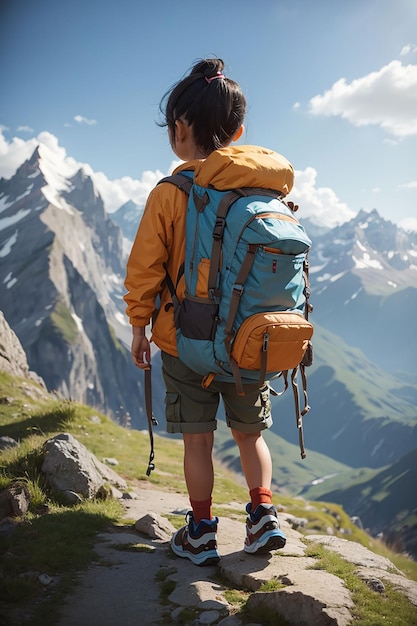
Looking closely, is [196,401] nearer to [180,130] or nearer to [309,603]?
[309,603]

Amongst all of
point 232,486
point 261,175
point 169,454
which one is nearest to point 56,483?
point 261,175

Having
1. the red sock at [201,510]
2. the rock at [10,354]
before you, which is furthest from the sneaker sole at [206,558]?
the rock at [10,354]

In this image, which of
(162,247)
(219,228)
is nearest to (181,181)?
(162,247)

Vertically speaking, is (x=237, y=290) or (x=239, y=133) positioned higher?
(x=239, y=133)

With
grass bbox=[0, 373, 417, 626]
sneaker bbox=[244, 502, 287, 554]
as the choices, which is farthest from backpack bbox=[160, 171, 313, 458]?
grass bbox=[0, 373, 417, 626]

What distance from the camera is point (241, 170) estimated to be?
153 inches

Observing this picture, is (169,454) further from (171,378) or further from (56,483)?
(171,378)

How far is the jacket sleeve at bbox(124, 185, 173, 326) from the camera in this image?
168 inches

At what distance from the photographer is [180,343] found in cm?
416

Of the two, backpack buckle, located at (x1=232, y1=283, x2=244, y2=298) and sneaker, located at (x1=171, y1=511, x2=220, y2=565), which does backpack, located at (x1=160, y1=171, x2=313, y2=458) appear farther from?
sneaker, located at (x1=171, y1=511, x2=220, y2=565)

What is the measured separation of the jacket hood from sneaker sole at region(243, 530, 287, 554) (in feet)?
9.22

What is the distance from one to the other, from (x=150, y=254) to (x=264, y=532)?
98.0 inches

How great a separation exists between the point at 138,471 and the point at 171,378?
5.02 meters

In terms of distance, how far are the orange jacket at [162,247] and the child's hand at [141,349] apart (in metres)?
0.10
